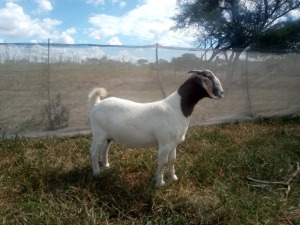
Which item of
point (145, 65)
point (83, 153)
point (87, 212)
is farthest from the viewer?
point (145, 65)

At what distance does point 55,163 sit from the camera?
5.02 meters

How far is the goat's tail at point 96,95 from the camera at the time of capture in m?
4.92

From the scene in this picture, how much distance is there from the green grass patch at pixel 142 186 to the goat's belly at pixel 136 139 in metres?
0.47

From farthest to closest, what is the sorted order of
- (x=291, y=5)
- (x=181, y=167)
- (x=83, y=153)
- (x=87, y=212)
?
1. (x=291, y=5)
2. (x=83, y=153)
3. (x=181, y=167)
4. (x=87, y=212)

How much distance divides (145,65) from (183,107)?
10.5 ft

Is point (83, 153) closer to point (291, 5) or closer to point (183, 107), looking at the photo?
point (183, 107)

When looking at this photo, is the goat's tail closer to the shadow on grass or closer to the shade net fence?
the shadow on grass

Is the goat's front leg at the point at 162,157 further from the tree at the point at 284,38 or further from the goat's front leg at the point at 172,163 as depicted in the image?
the tree at the point at 284,38

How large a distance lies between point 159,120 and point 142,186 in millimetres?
Result: 856

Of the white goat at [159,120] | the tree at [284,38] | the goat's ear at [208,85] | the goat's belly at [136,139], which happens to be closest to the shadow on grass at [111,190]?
the white goat at [159,120]

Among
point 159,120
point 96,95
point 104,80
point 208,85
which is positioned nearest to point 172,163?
point 159,120

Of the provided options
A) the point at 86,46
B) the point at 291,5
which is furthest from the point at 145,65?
the point at 291,5

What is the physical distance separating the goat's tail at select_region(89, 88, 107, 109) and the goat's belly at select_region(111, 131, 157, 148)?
0.68 metres

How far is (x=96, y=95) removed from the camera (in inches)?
196
